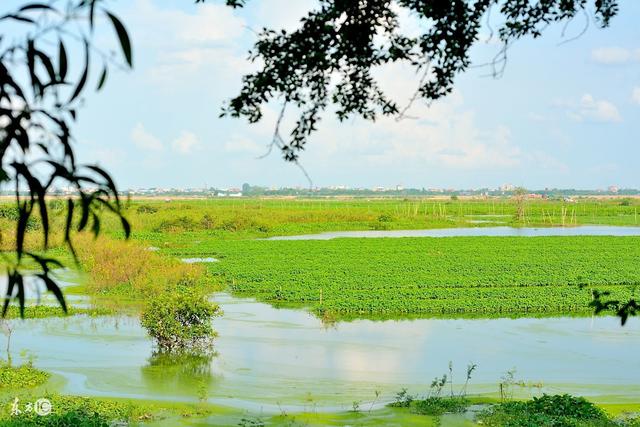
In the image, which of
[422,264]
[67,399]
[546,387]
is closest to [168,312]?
[67,399]

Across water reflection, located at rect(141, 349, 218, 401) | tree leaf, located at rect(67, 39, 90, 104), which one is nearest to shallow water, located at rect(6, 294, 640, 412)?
water reflection, located at rect(141, 349, 218, 401)

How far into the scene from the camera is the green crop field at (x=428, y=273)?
52.6 ft

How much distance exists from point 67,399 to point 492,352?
684 cm

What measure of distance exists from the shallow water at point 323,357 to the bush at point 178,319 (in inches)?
14.4

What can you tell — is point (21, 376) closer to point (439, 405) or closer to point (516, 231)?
point (439, 405)

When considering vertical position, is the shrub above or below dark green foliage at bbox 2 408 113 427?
below

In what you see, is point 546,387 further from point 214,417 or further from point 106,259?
point 106,259

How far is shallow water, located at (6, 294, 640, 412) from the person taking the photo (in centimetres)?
→ 973

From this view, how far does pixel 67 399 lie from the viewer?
803 centimetres

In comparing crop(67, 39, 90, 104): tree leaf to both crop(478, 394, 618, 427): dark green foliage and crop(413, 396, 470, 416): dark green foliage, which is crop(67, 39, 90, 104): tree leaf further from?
crop(413, 396, 470, 416): dark green foliage

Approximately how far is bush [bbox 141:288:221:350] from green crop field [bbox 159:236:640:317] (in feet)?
12.7

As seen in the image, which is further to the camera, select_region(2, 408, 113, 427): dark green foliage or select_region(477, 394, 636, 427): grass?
select_region(477, 394, 636, 427): grass

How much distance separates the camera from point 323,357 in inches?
461

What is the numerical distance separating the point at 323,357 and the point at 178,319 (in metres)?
2.29
